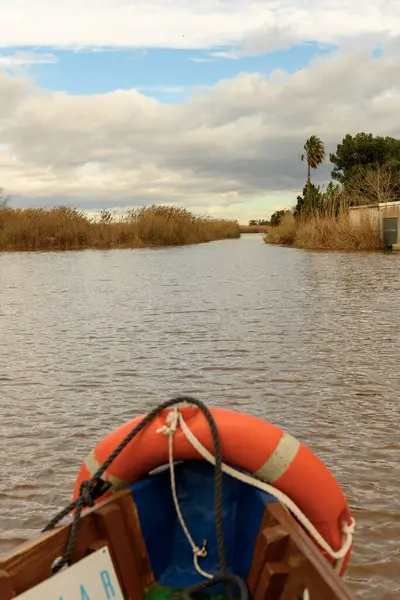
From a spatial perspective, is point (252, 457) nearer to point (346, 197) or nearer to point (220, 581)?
point (220, 581)

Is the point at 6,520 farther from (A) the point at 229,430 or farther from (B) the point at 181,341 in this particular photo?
(B) the point at 181,341

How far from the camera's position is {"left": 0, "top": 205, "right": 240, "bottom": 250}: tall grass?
31609 mm

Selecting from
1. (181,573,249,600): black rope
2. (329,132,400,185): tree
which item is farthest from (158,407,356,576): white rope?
(329,132,400,185): tree

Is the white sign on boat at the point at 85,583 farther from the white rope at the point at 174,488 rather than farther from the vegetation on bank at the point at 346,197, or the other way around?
the vegetation on bank at the point at 346,197

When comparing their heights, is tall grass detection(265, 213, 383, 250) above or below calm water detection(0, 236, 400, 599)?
above

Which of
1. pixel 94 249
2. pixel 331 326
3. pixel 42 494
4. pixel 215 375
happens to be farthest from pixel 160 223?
pixel 42 494

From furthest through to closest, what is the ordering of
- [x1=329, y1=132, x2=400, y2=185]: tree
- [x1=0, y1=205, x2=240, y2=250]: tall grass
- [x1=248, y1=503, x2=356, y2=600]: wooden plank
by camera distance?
[x1=329, y1=132, x2=400, y2=185]: tree, [x1=0, y1=205, x2=240, y2=250]: tall grass, [x1=248, y1=503, x2=356, y2=600]: wooden plank

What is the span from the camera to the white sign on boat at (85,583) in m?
2.04

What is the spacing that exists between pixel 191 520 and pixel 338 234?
25.6 meters

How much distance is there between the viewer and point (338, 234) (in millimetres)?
27375

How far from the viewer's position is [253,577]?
7.54 feet

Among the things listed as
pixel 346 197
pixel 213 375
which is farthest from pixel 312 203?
pixel 213 375

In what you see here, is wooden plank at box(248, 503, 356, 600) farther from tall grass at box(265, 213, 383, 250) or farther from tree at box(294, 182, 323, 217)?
tree at box(294, 182, 323, 217)

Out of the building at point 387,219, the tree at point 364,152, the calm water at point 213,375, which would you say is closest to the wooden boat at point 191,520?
the calm water at point 213,375
